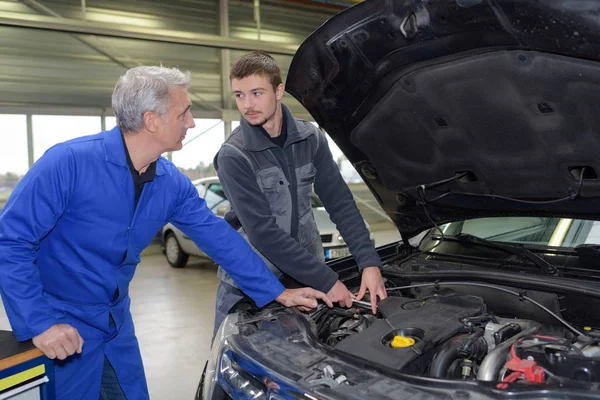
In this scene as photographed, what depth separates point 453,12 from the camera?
157 centimetres

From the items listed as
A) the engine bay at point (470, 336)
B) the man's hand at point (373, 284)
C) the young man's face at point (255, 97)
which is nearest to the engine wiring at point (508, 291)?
the engine bay at point (470, 336)

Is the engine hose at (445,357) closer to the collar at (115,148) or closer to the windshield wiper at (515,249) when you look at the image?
the windshield wiper at (515,249)

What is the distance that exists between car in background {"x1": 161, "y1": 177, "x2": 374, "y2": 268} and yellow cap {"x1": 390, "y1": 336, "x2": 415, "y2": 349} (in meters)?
4.33

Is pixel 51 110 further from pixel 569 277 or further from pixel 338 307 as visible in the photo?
pixel 569 277

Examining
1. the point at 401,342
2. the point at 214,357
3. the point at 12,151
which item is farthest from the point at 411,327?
the point at 12,151

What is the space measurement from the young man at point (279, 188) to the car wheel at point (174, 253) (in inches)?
200

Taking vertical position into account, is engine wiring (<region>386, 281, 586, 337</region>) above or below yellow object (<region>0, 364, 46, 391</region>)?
above

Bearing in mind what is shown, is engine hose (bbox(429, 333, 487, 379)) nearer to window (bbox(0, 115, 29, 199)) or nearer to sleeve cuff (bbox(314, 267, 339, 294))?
sleeve cuff (bbox(314, 267, 339, 294))

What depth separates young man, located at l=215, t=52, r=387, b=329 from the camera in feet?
6.96

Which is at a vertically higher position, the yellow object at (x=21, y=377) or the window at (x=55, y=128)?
the window at (x=55, y=128)

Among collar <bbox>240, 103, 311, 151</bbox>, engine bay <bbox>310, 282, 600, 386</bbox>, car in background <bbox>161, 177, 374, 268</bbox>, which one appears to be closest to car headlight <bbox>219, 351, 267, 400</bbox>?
engine bay <bbox>310, 282, 600, 386</bbox>

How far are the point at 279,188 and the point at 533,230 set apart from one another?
1140mm

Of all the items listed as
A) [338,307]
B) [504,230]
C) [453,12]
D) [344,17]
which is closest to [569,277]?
[504,230]

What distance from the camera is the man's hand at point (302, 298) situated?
2037 mm
